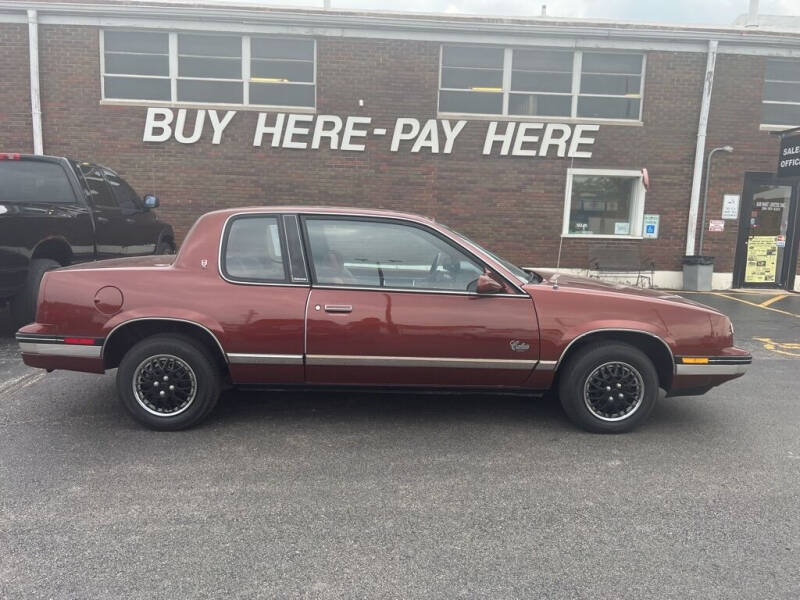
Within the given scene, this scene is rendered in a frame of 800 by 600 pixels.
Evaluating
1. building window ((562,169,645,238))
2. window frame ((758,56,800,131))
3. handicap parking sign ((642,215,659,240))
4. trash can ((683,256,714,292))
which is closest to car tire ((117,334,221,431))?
building window ((562,169,645,238))

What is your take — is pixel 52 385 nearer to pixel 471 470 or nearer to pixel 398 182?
pixel 471 470

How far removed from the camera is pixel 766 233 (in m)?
12.5

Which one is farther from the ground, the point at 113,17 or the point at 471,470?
the point at 113,17

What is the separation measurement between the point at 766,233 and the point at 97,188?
12785mm

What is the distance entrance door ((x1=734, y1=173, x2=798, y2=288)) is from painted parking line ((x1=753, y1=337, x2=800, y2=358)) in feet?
18.5

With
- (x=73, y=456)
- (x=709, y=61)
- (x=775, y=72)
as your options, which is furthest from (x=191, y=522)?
(x=775, y=72)

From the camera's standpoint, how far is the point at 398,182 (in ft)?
39.3

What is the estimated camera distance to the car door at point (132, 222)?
25.7 ft

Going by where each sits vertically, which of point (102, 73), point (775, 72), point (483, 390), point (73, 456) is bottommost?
point (73, 456)

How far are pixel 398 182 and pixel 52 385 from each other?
813 centimetres

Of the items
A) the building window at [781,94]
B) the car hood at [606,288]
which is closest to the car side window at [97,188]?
the car hood at [606,288]

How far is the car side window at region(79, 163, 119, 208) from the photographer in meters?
7.25

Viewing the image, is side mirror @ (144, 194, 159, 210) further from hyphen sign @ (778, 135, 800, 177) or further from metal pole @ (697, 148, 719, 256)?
hyphen sign @ (778, 135, 800, 177)

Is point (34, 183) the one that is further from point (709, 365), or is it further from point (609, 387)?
point (709, 365)
